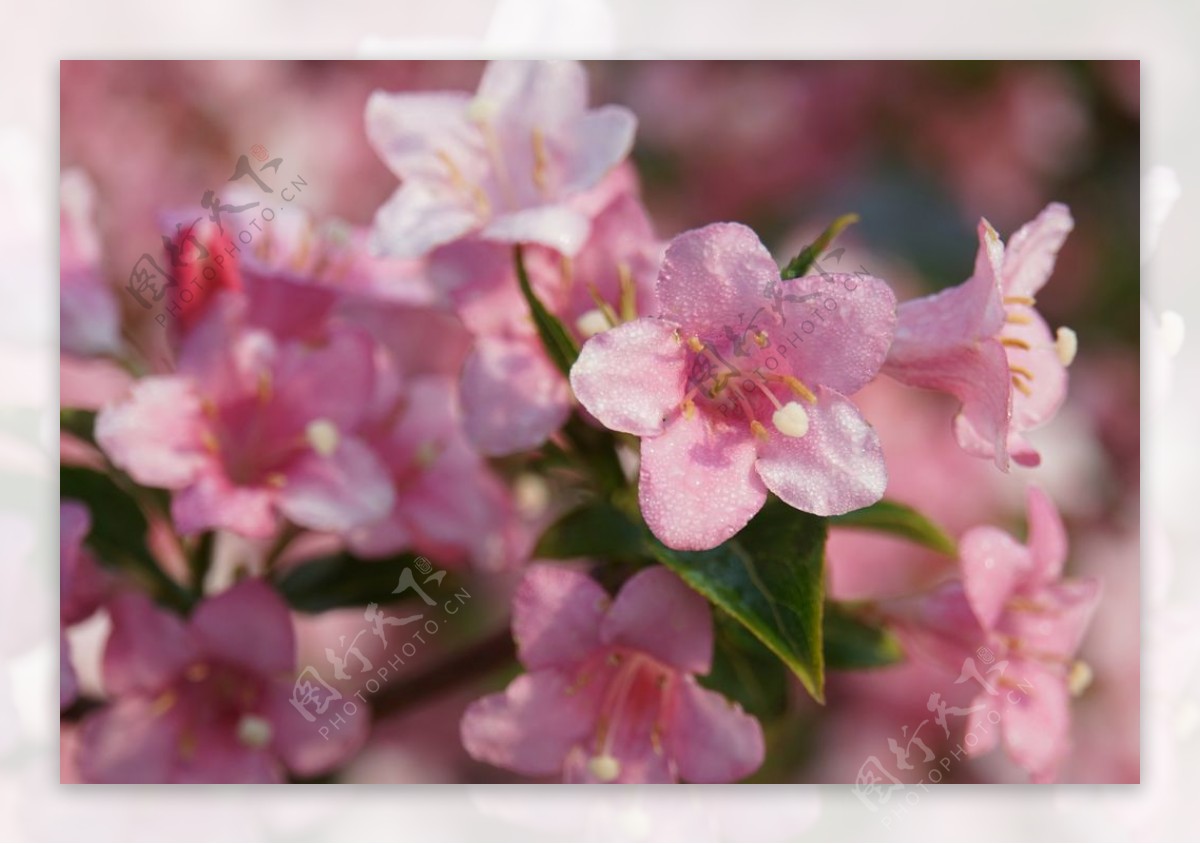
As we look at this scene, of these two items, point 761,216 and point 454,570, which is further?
point 761,216

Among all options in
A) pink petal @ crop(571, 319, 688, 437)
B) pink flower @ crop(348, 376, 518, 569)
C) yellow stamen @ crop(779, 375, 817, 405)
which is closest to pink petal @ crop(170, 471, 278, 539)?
pink flower @ crop(348, 376, 518, 569)

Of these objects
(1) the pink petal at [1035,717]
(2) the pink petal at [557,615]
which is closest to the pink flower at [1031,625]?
(1) the pink petal at [1035,717]

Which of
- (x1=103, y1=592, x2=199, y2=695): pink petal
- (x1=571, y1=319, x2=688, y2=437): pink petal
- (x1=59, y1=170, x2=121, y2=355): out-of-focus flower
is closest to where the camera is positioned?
(x1=571, y1=319, x2=688, y2=437): pink petal

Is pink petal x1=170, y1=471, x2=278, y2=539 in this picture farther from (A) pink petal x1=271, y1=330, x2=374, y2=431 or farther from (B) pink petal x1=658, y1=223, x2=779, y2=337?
(B) pink petal x1=658, y1=223, x2=779, y2=337

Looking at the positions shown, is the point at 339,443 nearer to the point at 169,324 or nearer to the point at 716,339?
the point at 169,324

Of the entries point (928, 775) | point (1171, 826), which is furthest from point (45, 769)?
point (1171, 826)

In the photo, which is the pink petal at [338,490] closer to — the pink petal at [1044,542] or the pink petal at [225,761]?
the pink petal at [225,761]
